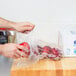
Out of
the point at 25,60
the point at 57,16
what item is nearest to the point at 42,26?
the point at 57,16

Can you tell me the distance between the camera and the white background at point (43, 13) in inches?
50.9

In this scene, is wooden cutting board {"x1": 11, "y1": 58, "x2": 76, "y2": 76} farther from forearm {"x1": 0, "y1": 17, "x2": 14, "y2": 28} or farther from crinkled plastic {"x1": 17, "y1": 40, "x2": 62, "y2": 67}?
forearm {"x1": 0, "y1": 17, "x2": 14, "y2": 28}

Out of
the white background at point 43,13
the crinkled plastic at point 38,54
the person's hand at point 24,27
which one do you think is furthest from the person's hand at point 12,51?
the white background at point 43,13

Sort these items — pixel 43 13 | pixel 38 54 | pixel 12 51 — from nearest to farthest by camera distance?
pixel 12 51, pixel 38 54, pixel 43 13

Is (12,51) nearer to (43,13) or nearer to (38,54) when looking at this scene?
(38,54)

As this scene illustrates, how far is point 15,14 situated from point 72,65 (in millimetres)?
570

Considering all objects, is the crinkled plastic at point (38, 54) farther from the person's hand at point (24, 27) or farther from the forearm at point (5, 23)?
the forearm at point (5, 23)

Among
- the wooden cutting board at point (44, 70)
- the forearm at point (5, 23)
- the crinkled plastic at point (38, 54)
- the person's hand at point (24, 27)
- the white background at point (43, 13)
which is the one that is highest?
the white background at point (43, 13)

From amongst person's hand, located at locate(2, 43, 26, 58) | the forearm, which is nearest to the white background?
the forearm

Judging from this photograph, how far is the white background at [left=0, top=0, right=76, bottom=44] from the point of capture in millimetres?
1294

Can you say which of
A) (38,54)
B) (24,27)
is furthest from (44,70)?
(24,27)

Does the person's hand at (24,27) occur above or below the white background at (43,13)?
below

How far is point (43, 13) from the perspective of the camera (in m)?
1.31

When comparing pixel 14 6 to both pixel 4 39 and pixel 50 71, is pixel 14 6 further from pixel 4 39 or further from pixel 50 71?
pixel 50 71
